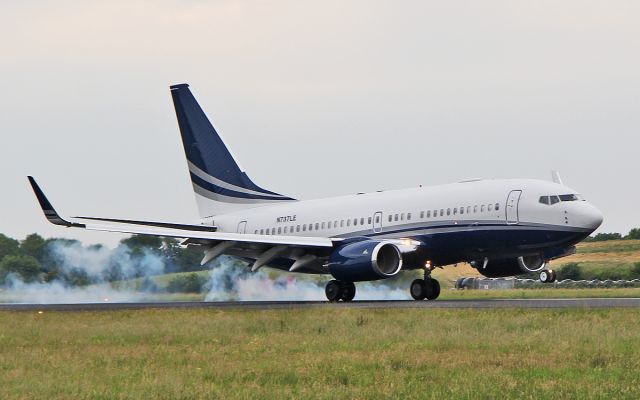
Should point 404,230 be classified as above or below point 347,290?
above

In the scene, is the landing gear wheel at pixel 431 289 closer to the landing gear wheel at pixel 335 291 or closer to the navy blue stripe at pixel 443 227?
the navy blue stripe at pixel 443 227

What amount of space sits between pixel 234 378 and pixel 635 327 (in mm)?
11090

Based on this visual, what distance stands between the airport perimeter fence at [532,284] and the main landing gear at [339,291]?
1847cm

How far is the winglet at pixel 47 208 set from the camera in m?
42.0

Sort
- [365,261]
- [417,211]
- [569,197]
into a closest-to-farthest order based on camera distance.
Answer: [569,197] < [365,261] < [417,211]

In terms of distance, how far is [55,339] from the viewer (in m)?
26.7

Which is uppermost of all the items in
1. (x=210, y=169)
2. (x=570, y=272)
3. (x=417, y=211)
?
(x=210, y=169)

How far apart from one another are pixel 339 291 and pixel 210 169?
42.1 ft

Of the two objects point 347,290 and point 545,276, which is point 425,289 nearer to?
point 347,290

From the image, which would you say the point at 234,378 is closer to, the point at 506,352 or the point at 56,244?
the point at 506,352

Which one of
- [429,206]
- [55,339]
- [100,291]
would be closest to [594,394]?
[55,339]

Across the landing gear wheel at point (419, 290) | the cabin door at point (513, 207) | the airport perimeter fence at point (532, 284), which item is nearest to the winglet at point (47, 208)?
the landing gear wheel at point (419, 290)

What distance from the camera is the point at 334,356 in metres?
21.2

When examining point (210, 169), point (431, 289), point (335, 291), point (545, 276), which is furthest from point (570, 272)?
point (545, 276)
